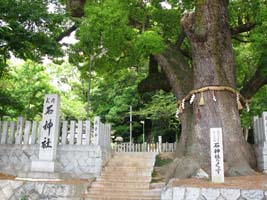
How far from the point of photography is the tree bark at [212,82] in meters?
6.78

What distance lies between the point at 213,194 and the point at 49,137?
4.40 meters

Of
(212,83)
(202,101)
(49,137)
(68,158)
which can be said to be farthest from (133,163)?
(212,83)

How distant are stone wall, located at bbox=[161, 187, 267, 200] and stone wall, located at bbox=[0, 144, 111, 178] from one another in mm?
2724

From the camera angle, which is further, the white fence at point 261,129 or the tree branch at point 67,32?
the tree branch at point 67,32

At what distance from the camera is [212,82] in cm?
715

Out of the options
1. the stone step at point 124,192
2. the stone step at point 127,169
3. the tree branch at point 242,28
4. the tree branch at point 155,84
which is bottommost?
the stone step at point 124,192

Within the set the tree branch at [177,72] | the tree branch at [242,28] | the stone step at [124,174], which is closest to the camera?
the stone step at [124,174]

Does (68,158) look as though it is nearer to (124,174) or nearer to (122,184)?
(124,174)

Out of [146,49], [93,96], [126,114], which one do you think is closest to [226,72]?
[146,49]

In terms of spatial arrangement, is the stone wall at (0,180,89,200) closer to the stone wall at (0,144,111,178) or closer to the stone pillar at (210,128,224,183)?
the stone wall at (0,144,111,178)

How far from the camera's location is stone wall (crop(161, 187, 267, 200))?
4418 millimetres

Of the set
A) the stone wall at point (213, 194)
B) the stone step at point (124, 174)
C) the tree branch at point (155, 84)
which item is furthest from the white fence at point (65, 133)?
the stone wall at point (213, 194)

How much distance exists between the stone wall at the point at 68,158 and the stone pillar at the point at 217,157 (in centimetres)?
307

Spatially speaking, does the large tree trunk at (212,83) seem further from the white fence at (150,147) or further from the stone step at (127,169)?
the white fence at (150,147)
